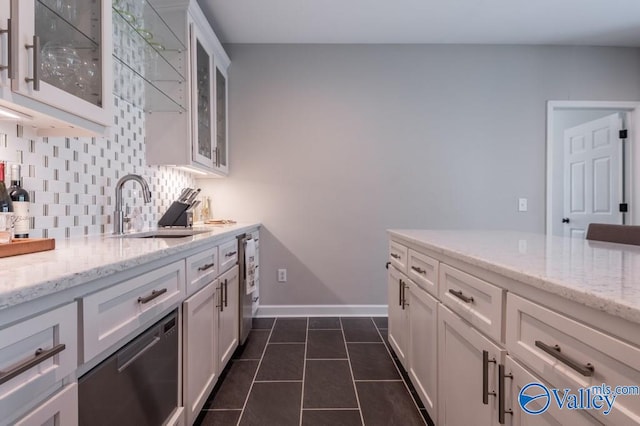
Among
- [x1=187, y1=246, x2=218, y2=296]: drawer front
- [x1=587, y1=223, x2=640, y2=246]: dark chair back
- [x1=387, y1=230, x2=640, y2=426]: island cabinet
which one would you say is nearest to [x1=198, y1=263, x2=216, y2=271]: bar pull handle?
[x1=187, y1=246, x2=218, y2=296]: drawer front

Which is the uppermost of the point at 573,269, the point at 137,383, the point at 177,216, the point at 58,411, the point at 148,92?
the point at 148,92

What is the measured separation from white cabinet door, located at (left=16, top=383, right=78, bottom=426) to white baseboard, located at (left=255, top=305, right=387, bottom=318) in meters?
2.42

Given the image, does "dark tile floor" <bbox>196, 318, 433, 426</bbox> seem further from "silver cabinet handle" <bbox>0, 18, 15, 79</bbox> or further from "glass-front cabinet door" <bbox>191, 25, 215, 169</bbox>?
"silver cabinet handle" <bbox>0, 18, 15, 79</bbox>

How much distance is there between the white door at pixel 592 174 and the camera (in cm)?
330

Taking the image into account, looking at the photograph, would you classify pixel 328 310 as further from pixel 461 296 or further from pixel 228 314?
pixel 461 296

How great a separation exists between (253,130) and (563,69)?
314 centimetres

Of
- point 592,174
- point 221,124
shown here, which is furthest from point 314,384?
point 592,174

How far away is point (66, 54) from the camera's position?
115 cm

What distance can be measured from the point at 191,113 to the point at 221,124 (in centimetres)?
74

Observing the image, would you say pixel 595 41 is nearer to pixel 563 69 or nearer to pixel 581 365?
pixel 563 69

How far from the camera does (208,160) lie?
250 centimetres

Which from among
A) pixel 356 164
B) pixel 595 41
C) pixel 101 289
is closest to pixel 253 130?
pixel 356 164

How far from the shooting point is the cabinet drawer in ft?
2.53

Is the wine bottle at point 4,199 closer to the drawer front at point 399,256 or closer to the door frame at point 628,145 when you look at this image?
the drawer front at point 399,256
